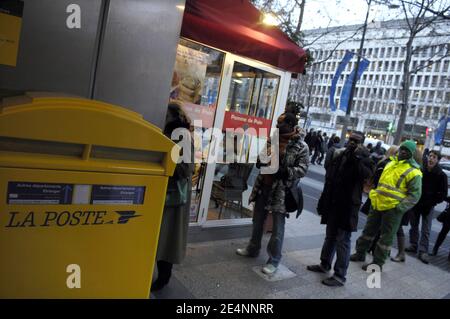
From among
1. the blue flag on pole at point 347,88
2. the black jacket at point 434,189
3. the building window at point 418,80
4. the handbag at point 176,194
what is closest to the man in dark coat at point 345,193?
the handbag at point 176,194

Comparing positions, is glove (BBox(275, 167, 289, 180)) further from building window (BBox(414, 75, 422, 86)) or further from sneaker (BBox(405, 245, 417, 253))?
building window (BBox(414, 75, 422, 86))

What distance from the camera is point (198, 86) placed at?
4719 millimetres

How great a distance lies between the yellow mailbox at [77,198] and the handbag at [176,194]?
1263 mm

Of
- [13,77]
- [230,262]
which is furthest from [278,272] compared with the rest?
[13,77]

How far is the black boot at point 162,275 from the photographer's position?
11.3 feet

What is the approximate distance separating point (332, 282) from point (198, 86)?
2970mm

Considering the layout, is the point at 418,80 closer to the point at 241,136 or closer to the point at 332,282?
the point at 241,136

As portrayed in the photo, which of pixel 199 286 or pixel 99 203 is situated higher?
pixel 99 203

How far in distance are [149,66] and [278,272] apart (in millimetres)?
3148

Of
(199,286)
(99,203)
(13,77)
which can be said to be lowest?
(199,286)

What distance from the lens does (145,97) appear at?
2.38 m

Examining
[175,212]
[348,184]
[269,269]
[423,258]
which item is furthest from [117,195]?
[423,258]

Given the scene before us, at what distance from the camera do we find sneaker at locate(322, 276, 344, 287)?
436 centimetres
